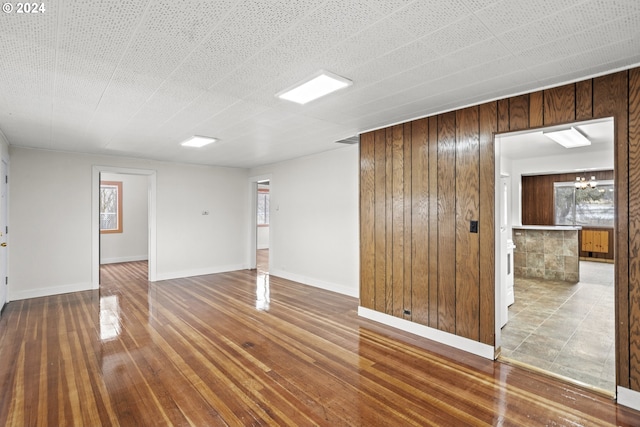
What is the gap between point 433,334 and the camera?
134 inches

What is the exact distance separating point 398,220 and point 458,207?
2.43ft

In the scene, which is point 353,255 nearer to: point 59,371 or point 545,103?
point 545,103

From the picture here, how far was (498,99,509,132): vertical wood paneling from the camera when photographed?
293cm

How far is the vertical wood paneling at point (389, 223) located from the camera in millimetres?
3875

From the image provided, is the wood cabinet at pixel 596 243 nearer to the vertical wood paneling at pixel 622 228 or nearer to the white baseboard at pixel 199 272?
the vertical wood paneling at pixel 622 228

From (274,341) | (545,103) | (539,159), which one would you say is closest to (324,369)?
(274,341)

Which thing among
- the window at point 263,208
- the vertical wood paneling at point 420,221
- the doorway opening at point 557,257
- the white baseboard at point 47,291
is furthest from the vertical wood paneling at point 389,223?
the window at point 263,208

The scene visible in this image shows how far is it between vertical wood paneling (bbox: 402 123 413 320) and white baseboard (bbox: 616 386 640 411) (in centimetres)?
177

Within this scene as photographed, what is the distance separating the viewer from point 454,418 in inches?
83.7

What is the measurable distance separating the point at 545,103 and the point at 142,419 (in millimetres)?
3921

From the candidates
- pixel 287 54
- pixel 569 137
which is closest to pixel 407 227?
pixel 287 54

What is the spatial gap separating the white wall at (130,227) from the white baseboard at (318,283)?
4562 millimetres

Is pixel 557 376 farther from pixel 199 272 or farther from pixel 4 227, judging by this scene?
pixel 4 227

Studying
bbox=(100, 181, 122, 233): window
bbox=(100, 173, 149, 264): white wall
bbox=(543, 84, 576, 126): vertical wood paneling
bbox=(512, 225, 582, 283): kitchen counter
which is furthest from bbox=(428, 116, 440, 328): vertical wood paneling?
bbox=(100, 181, 122, 233): window
